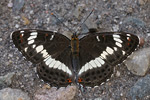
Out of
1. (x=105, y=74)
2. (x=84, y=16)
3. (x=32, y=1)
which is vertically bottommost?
(x=105, y=74)

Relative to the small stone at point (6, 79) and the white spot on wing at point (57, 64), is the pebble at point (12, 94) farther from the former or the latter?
the white spot on wing at point (57, 64)

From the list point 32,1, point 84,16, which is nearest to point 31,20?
point 32,1

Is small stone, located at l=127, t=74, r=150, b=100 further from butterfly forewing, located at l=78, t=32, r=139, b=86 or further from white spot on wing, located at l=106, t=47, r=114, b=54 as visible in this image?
white spot on wing, located at l=106, t=47, r=114, b=54

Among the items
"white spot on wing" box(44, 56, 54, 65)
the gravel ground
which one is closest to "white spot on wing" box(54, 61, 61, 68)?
"white spot on wing" box(44, 56, 54, 65)

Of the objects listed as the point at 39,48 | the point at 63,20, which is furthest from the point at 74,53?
the point at 63,20

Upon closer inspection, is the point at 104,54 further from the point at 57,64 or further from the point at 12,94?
the point at 12,94

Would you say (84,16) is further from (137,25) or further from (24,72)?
(24,72)
